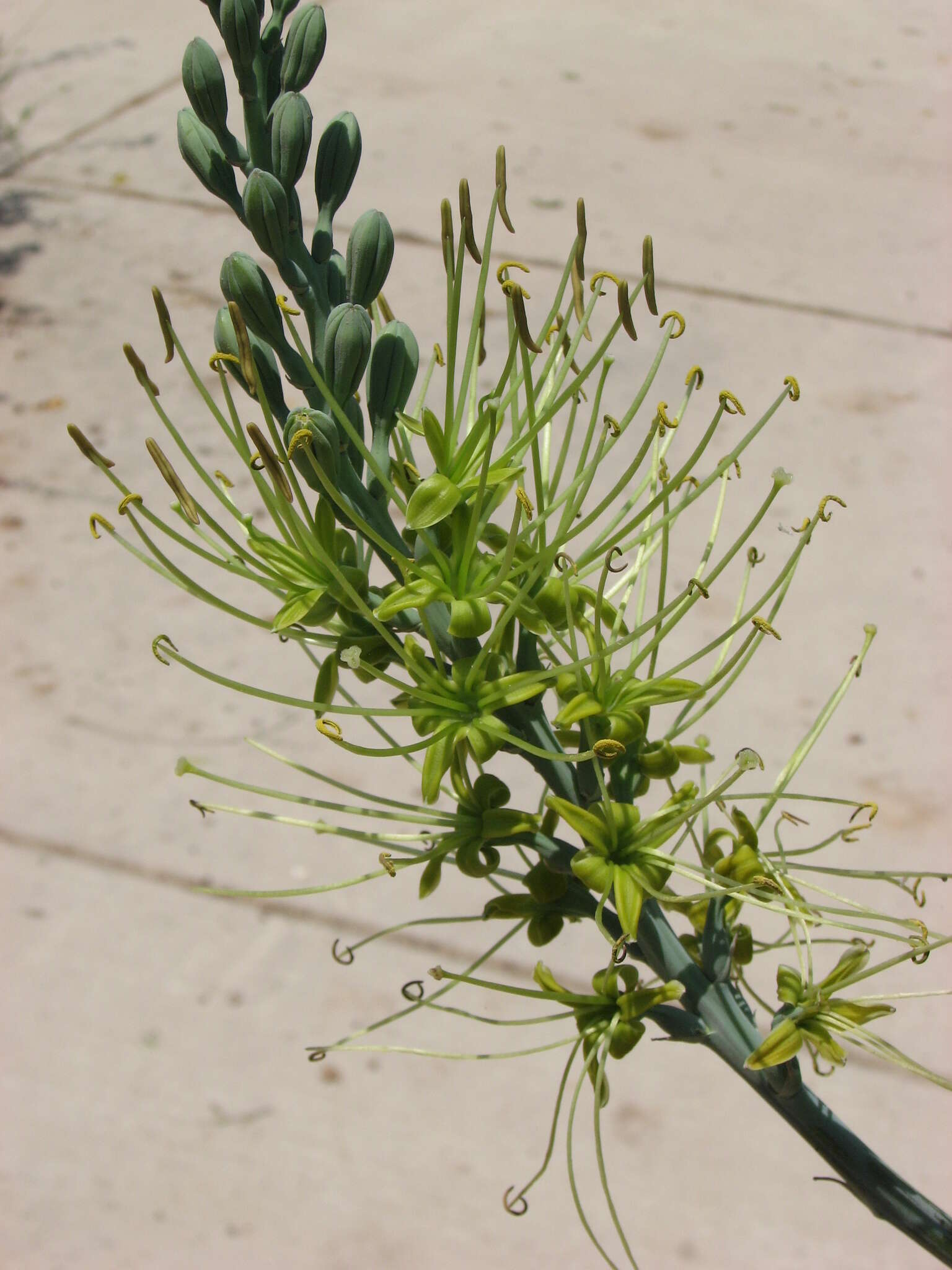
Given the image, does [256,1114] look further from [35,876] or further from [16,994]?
[35,876]

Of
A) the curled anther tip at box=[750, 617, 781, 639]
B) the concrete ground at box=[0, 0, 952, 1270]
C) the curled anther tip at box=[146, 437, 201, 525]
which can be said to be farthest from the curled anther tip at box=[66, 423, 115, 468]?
the concrete ground at box=[0, 0, 952, 1270]

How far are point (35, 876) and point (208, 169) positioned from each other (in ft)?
5.87

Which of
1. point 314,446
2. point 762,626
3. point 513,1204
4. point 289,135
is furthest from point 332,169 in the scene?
point 513,1204

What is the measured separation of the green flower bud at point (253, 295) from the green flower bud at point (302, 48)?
104 millimetres

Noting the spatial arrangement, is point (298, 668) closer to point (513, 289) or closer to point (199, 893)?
point (199, 893)

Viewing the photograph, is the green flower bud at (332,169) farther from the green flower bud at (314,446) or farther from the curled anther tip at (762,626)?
the curled anther tip at (762,626)

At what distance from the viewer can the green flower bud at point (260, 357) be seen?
0.64 m

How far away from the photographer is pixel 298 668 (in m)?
2.54

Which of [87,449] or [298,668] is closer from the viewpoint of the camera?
[87,449]

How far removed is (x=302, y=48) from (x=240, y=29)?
3cm

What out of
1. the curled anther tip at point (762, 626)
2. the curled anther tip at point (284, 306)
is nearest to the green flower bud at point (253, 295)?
the curled anther tip at point (284, 306)

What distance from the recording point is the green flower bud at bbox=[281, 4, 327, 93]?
631mm

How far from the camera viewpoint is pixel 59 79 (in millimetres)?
4371

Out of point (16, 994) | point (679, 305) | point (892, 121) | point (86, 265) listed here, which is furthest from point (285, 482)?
point (892, 121)
